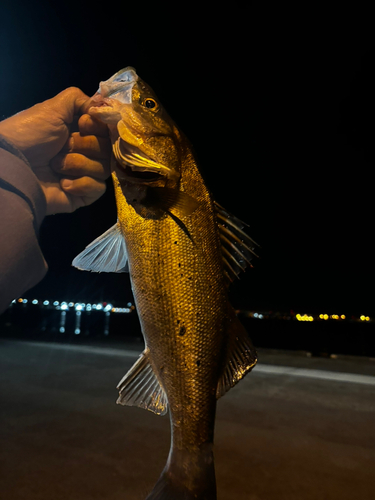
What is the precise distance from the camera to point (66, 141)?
1.99m

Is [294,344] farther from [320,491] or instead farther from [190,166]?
[190,166]

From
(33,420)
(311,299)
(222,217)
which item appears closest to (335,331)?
(33,420)

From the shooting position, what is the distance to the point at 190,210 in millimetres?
1324

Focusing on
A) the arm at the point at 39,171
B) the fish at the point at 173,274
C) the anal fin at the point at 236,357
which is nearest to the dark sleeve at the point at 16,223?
the arm at the point at 39,171

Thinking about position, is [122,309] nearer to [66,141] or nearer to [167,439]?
[167,439]

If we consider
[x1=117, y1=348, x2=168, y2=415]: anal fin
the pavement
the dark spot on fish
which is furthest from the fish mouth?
the pavement

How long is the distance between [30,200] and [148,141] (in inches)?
31.9

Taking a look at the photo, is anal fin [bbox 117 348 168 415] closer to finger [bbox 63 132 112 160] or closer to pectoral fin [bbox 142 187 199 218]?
pectoral fin [bbox 142 187 199 218]

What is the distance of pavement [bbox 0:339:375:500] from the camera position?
2.50 meters

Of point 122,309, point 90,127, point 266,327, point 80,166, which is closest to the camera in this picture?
point 90,127

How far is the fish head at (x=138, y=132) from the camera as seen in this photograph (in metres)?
1.34

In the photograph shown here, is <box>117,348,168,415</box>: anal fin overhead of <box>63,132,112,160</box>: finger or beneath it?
beneath

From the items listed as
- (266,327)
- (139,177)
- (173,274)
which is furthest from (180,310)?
(266,327)

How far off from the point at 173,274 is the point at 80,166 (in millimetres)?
1095
